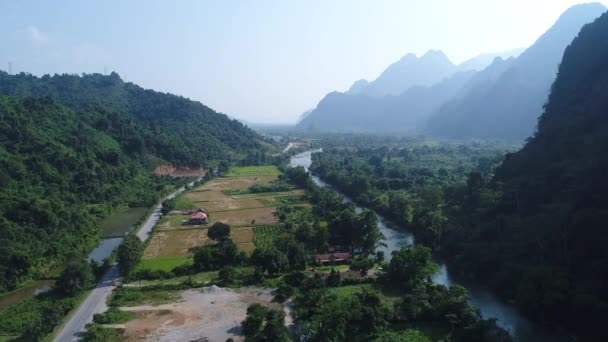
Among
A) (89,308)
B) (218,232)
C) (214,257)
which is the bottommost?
(89,308)

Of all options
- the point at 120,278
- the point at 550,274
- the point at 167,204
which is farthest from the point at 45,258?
the point at 550,274

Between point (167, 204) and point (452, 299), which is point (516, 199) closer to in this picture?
point (452, 299)

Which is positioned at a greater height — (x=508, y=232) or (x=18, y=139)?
(x=18, y=139)

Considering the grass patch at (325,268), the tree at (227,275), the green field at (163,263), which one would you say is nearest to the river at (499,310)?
the grass patch at (325,268)

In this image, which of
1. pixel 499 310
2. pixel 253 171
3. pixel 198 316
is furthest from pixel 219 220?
pixel 253 171

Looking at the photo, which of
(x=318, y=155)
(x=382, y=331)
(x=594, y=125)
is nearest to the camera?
(x=382, y=331)

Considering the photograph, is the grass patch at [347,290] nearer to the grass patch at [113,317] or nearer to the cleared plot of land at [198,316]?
the cleared plot of land at [198,316]

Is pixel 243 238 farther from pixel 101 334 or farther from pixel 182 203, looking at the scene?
pixel 101 334
